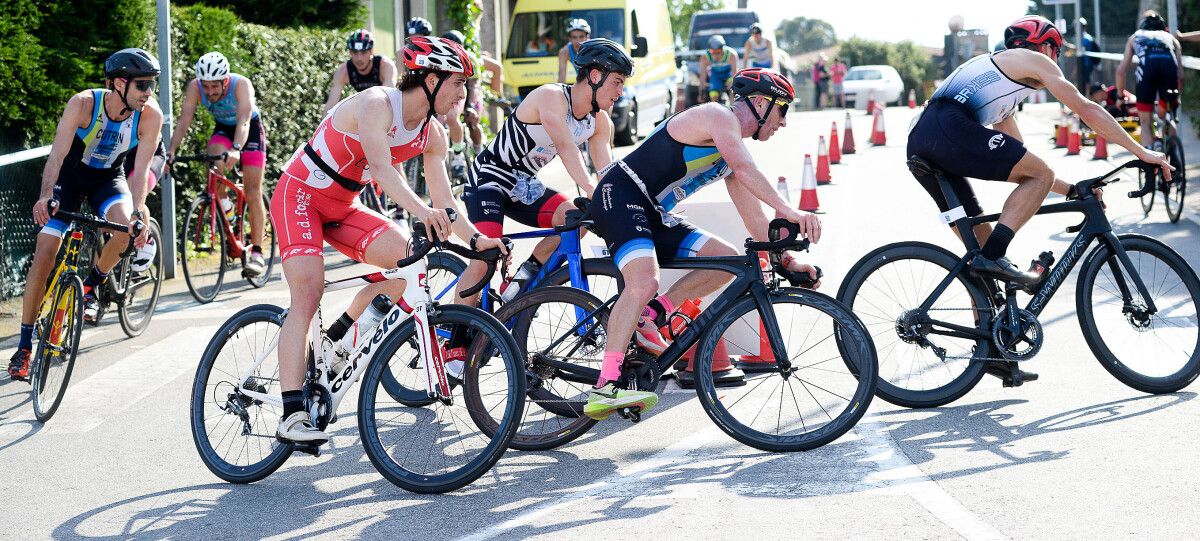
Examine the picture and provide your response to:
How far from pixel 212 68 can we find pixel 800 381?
595cm

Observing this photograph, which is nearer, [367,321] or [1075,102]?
[367,321]

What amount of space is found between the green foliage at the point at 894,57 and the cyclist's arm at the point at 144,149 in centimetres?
8554

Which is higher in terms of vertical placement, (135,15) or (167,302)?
(135,15)

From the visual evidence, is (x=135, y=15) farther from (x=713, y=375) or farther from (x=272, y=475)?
(x=713, y=375)

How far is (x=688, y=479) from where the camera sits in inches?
227

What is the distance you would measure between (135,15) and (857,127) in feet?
67.4

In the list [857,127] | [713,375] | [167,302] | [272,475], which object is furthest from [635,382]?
[857,127]

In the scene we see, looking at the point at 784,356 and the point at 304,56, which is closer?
the point at 784,356

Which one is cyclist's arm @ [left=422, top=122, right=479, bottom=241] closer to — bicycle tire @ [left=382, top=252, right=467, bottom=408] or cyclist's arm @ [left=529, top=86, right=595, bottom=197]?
bicycle tire @ [left=382, top=252, right=467, bottom=408]

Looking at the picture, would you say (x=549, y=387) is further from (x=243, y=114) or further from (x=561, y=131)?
(x=243, y=114)

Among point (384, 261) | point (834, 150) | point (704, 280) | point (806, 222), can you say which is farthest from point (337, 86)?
point (834, 150)

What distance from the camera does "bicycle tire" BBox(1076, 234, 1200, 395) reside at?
674cm

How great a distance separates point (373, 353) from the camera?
225 inches

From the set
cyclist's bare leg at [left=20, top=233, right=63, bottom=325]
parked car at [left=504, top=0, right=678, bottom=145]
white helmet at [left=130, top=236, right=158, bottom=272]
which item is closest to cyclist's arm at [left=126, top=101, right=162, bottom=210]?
cyclist's bare leg at [left=20, top=233, right=63, bottom=325]
